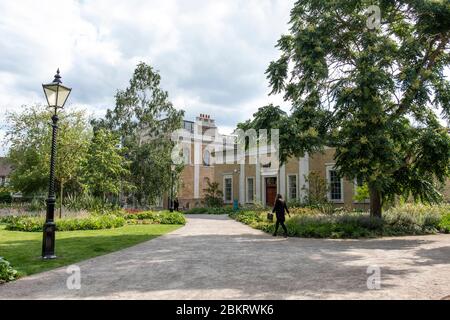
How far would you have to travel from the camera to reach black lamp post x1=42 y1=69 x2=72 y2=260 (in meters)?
9.21

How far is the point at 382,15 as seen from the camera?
1452cm

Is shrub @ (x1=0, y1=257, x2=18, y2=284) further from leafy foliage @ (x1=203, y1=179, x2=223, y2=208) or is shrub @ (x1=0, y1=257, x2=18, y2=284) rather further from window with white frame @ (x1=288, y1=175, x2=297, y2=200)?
leafy foliage @ (x1=203, y1=179, x2=223, y2=208)

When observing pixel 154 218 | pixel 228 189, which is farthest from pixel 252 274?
pixel 228 189

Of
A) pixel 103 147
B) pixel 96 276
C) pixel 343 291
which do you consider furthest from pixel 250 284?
pixel 103 147

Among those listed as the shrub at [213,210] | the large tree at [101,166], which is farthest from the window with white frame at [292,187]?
the large tree at [101,166]

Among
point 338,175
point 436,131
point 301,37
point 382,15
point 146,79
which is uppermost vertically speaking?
point 146,79

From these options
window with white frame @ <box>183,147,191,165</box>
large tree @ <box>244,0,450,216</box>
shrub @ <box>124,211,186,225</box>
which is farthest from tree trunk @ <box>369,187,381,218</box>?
window with white frame @ <box>183,147,191,165</box>

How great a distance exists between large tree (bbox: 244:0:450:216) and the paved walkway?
148 inches

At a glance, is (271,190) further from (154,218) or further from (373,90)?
(373,90)

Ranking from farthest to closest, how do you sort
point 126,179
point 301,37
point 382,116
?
point 126,179 → point 301,37 → point 382,116

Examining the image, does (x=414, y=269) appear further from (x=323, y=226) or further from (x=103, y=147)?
(x=103, y=147)

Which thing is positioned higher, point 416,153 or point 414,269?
point 416,153

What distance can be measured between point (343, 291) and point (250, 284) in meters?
1.55

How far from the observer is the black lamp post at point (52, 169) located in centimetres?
921
